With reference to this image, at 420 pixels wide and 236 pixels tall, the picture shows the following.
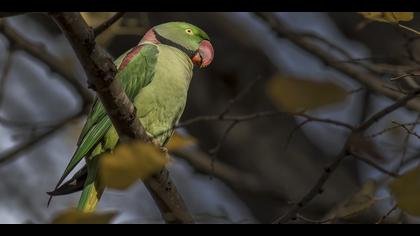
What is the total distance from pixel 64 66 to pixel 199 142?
1.03 m

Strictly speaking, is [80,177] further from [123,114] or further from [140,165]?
[140,165]

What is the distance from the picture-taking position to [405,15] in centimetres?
203

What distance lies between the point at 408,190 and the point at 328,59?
227cm

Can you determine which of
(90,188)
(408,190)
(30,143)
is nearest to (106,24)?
(90,188)

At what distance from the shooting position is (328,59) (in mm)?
3973

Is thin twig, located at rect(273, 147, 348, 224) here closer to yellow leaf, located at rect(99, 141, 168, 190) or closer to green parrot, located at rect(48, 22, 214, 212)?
green parrot, located at rect(48, 22, 214, 212)

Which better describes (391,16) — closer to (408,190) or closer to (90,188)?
(408,190)

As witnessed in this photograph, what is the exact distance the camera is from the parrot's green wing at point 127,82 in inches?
101

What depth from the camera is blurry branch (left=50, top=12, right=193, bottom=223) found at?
66.6 inches

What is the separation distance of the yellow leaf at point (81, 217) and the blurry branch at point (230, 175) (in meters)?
2.86

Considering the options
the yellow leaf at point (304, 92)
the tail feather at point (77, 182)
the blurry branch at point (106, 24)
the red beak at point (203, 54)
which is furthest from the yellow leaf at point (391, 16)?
the tail feather at point (77, 182)

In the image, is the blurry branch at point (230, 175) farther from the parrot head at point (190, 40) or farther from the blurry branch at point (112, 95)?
the blurry branch at point (112, 95)

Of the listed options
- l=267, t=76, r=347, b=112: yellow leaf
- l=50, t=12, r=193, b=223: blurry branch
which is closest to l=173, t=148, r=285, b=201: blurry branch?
l=50, t=12, r=193, b=223: blurry branch

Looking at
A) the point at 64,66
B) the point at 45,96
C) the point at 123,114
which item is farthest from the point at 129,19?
the point at 45,96
